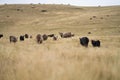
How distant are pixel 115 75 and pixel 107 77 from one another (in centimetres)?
16

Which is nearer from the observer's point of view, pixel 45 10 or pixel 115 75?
pixel 115 75

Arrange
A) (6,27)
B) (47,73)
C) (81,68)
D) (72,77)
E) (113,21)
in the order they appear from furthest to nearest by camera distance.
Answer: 1. (6,27)
2. (113,21)
3. (81,68)
4. (47,73)
5. (72,77)

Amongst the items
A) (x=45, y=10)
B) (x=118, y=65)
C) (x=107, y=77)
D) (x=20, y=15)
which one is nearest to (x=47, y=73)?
(x=107, y=77)

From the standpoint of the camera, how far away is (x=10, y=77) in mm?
4398

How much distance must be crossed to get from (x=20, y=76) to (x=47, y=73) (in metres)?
0.59

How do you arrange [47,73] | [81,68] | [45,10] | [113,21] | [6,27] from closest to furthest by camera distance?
[47,73]
[81,68]
[113,21]
[6,27]
[45,10]

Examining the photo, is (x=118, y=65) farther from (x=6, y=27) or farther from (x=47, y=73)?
(x=6, y=27)

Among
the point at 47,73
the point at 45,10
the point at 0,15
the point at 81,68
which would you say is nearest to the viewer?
the point at 47,73

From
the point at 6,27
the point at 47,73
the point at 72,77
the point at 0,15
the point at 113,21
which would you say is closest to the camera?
the point at 72,77

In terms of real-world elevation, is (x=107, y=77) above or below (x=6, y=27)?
above

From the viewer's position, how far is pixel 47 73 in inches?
166

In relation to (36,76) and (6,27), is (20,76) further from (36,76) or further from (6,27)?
(6,27)

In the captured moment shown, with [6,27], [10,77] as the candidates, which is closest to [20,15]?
[6,27]

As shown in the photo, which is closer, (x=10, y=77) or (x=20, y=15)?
(x=10, y=77)
